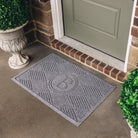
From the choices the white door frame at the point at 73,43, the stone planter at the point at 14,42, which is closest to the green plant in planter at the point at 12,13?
the stone planter at the point at 14,42

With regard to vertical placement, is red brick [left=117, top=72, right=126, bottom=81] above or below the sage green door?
below

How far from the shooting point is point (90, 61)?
276cm

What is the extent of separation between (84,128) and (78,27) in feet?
4.75

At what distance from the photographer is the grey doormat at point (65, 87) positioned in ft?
7.57

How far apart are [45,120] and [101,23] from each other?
1.36 meters

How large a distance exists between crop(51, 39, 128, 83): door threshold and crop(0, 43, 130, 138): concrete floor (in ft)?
0.33

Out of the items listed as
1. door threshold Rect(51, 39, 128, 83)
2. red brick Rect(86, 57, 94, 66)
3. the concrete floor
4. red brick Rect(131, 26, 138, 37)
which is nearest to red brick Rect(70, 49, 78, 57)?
door threshold Rect(51, 39, 128, 83)

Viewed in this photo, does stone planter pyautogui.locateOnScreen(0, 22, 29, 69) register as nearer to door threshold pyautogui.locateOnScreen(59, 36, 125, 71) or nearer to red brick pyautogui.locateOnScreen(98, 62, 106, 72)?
door threshold pyautogui.locateOnScreen(59, 36, 125, 71)

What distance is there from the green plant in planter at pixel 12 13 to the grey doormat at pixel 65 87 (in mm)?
668

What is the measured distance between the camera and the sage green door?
238 cm

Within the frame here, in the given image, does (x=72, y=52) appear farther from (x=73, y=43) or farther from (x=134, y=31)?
(x=134, y=31)

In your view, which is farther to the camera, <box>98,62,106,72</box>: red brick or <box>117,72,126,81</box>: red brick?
<box>98,62,106,72</box>: red brick

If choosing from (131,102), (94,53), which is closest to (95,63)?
(94,53)

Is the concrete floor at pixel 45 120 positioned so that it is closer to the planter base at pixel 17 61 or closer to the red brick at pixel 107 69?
the red brick at pixel 107 69
